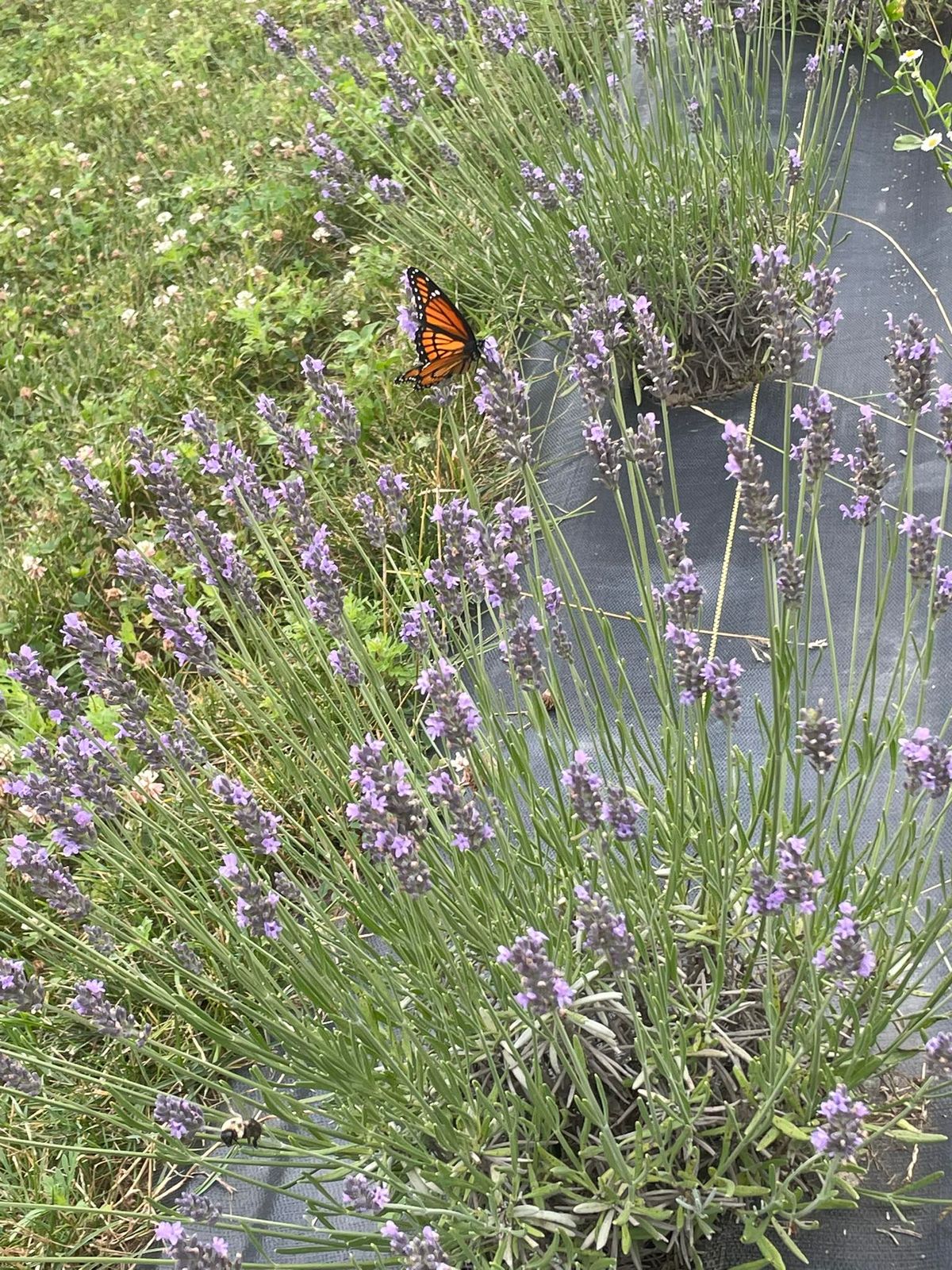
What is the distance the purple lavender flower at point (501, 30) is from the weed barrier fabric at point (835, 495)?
98 centimetres

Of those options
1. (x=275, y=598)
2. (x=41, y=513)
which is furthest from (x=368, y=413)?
(x=41, y=513)

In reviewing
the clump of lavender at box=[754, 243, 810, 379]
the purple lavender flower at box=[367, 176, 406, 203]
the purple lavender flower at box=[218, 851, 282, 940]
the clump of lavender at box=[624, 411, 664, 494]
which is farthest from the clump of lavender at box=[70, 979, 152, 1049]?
the purple lavender flower at box=[367, 176, 406, 203]

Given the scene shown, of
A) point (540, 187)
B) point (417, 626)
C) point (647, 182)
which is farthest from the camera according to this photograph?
point (647, 182)

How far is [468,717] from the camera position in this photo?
158cm

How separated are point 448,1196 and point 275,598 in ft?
7.02

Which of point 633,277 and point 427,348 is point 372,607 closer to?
point 427,348

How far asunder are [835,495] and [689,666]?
1800 millimetres

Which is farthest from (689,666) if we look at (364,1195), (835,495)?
(835,495)

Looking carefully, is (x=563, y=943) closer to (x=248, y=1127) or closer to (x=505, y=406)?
(x=248, y=1127)

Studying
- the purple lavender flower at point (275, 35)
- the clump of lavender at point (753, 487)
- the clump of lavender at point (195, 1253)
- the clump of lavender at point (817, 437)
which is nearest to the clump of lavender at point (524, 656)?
the clump of lavender at point (753, 487)

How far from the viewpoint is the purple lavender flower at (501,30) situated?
11.2 ft

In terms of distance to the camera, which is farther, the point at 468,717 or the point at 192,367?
the point at 192,367

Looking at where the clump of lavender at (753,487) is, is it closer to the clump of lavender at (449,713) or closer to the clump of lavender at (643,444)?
the clump of lavender at (643,444)

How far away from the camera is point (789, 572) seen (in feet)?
5.32
